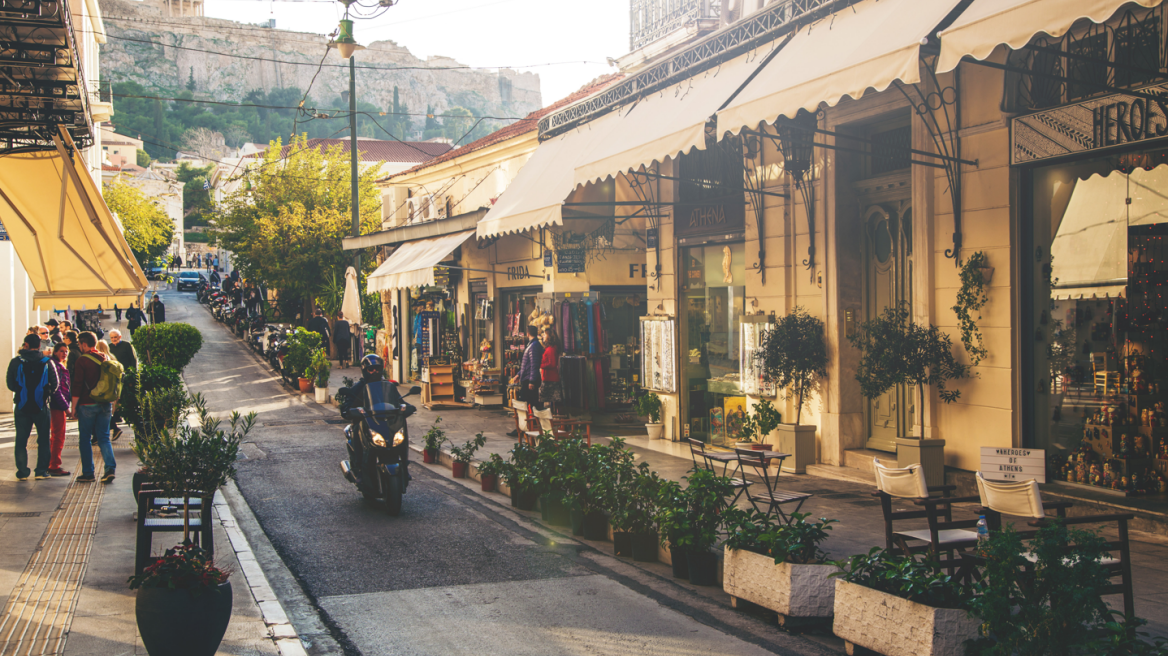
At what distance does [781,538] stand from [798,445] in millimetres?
5460

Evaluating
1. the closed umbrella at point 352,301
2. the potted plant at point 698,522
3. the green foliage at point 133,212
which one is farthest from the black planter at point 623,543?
the green foliage at point 133,212

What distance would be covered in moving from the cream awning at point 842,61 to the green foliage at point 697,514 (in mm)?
3410

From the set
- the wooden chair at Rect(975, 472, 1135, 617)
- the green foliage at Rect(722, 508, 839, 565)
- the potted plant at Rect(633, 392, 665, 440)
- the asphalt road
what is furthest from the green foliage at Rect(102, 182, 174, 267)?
the wooden chair at Rect(975, 472, 1135, 617)

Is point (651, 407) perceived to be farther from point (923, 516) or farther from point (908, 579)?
point (908, 579)

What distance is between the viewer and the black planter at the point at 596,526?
8.09 m

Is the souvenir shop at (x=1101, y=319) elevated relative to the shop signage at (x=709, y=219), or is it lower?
lower

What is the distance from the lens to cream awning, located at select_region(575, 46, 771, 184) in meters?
9.73

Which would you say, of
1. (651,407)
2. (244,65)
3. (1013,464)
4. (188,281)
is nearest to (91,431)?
(651,407)

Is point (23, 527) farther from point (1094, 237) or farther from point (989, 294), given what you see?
point (1094, 237)

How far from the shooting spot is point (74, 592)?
6266 mm

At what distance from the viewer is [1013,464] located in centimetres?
588

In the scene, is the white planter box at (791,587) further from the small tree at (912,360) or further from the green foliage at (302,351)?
the green foliage at (302,351)

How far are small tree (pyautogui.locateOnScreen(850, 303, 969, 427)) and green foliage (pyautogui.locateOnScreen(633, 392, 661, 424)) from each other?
5140 millimetres

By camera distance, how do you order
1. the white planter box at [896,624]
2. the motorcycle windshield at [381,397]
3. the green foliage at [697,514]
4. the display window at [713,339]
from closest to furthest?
the white planter box at [896,624], the green foliage at [697,514], the motorcycle windshield at [381,397], the display window at [713,339]
